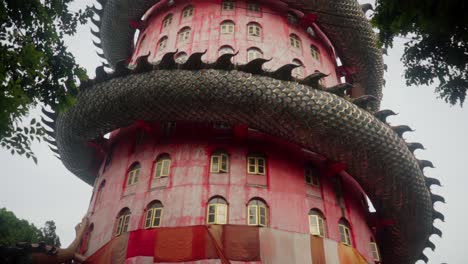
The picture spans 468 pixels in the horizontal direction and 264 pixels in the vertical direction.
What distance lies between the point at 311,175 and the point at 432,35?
10.9 m

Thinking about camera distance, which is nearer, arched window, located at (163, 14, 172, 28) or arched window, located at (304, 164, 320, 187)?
arched window, located at (304, 164, 320, 187)

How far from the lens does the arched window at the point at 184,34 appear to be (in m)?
20.9

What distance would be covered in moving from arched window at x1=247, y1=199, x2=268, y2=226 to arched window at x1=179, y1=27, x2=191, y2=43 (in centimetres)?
878

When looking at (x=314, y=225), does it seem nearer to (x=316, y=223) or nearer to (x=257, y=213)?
(x=316, y=223)

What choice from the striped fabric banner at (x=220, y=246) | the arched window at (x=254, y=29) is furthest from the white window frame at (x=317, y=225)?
the arched window at (x=254, y=29)

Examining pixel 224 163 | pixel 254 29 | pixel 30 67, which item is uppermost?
pixel 254 29

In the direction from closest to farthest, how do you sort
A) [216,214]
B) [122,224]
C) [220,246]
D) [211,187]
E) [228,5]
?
[220,246] < [216,214] < [211,187] < [122,224] < [228,5]

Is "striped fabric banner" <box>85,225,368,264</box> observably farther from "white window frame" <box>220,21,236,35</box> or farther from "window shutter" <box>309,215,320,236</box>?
"white window frame" <box>220,21,236,35</box>

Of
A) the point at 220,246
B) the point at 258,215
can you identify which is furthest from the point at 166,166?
the point at 220,246

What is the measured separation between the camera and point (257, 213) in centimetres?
1522

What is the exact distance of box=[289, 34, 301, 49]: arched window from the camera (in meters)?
21.3

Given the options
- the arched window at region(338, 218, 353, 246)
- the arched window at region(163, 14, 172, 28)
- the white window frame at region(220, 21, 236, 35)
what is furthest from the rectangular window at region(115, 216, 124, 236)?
the arched window at region(163, 14, 172, 28)

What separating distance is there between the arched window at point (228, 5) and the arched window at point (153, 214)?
1033 cm

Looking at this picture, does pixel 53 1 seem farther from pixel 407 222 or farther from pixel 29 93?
pixel 407 222
